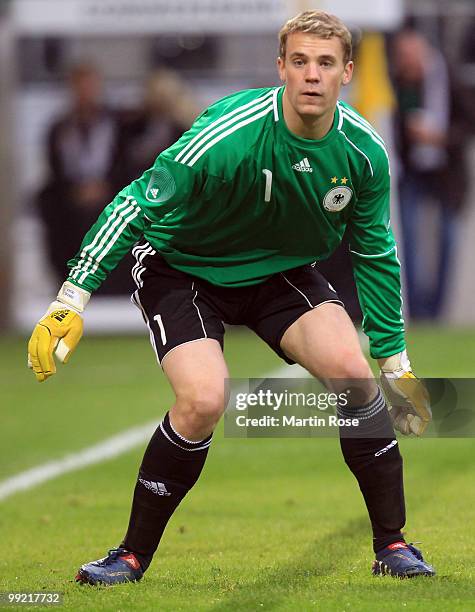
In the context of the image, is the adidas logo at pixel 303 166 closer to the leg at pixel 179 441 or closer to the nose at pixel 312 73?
the nose at pixel 312 73

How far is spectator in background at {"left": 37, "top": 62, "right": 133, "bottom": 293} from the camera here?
1720 centimetres

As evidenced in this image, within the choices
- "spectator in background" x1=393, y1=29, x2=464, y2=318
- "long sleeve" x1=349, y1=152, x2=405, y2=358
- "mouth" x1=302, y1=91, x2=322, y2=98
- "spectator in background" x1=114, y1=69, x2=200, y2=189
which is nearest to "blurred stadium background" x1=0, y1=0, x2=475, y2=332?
"spectator in background" x1=393, y1=29, x2=464, y2=318

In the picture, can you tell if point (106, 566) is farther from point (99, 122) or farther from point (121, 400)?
point (99, 122)

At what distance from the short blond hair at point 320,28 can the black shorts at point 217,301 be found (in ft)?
3.08

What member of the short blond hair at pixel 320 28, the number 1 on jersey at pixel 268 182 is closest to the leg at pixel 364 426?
the number 1 on jersey at pixel 268 182

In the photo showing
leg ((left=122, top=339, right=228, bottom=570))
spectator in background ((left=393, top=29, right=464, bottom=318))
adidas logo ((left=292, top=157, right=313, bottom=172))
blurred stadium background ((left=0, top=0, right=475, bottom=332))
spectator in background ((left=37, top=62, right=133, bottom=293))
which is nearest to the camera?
Answer: leg ((left=122, top=339, right=228, bottom=570))

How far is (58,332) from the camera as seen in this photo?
207 inches

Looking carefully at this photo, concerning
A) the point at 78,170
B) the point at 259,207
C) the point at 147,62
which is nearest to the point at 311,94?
the point at 259,207

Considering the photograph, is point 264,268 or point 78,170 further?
point 78,170

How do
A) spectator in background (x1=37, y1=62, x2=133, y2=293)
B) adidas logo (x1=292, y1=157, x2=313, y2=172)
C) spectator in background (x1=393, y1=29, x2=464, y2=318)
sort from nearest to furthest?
adidas logo (x1=292, y1=157, x2=313, y2=172)
spectator in background (x1=393, y1=29, x2=464, y2=318)
spectator in background (x1=37, y1=62, x2=133, y2=293)

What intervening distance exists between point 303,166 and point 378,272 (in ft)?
1.87

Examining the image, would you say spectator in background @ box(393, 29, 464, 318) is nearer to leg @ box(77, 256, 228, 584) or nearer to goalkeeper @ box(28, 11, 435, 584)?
goalkeeper @ box(28, 11, 435, 584)

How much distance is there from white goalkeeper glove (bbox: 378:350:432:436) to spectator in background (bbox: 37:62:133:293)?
11.5 meters

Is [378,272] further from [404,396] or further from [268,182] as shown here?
[268,182]
